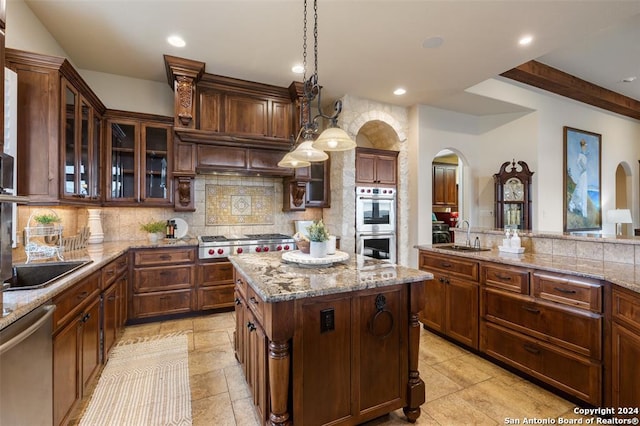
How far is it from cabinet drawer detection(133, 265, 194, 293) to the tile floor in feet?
2.74

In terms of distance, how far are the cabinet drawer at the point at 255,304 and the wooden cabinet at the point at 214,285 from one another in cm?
179

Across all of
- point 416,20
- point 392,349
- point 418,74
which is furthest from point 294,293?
point 418,74

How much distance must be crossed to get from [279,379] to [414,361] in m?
0.90

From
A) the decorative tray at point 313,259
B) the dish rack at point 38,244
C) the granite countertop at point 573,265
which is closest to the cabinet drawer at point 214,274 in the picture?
the dish rack at point 38,244

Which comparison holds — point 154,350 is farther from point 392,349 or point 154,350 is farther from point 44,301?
point 392,349

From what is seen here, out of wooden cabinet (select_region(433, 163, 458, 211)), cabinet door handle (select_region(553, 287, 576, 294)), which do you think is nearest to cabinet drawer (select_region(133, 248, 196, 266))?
cabinet door handle (select_region(553, 287, 576, 294))

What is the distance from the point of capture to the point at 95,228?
11.1 feet

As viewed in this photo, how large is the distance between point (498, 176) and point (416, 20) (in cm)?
348

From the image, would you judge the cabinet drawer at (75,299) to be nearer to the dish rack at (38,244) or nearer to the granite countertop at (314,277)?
the dish rack at (38,244)

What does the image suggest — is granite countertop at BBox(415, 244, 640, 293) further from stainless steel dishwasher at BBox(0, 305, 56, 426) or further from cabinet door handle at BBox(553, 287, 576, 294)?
stainless steel dishwasher at BBox(0, 305, 56, 426)

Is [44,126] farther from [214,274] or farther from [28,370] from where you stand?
[214,274]

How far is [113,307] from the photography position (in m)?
2.66

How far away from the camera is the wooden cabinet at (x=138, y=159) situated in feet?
11.5

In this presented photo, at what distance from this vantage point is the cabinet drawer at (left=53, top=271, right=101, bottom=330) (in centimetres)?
158
